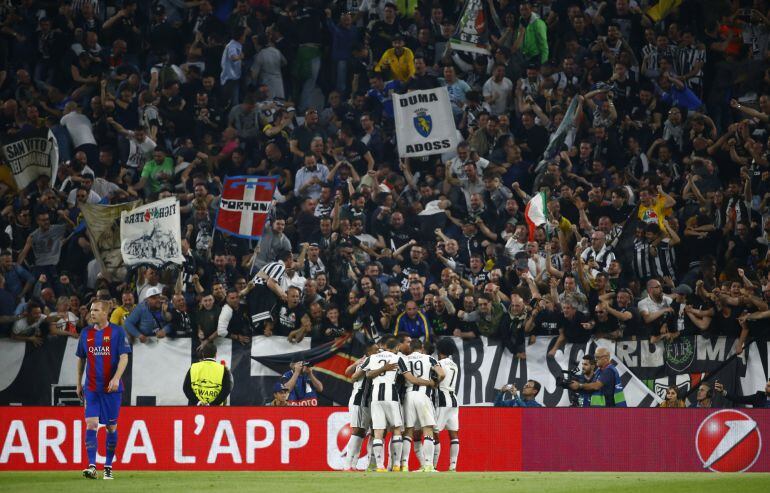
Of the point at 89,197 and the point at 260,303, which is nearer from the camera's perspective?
the point at 260,303

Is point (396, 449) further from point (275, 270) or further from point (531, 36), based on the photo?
point (531, 36)

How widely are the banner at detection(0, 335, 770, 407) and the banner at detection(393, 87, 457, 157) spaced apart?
16.7 ft

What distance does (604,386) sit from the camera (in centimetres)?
1895

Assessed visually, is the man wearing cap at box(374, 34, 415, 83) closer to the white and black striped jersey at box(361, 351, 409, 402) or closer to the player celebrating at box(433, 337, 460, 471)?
the player celebrating at box(433, 337, 460, 471)

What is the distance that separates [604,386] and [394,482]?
556cm

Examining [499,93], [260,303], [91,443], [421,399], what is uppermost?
[499,93]

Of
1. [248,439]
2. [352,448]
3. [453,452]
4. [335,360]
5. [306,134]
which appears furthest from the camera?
[306,134]

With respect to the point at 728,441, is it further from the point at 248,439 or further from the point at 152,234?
the point at 152,234

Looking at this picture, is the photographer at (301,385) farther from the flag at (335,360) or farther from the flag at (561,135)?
the flag at (561,135)

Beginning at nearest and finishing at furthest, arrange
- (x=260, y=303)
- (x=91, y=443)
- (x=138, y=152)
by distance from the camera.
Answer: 1. (x=91, y=443)
2. (x=260, y=303)
3. (x=138, y=152)

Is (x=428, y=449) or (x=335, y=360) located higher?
(x=335, y=360)

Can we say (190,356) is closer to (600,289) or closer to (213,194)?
(213,194)

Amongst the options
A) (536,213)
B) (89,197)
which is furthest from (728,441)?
(89,197)

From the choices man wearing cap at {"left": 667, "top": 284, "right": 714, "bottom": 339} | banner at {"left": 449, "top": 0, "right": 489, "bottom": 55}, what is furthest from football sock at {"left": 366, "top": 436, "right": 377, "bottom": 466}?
banner at {"left": 449, "top": 0, "right": 489, "bottom": 55}
